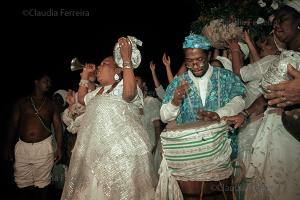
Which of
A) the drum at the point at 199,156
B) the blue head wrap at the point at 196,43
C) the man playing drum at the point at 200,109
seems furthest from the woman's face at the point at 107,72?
the drum at the point at 199,156

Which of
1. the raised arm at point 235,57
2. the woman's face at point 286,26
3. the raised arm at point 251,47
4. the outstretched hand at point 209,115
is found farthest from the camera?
the raised arm at point 251,47

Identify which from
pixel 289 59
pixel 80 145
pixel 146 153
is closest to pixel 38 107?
pixel 80 145

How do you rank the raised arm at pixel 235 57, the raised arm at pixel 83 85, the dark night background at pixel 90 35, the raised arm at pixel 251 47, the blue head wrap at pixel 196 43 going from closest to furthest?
1. the blue head wrap at pixel 196 43
2. the raised arm at pixel 235 57
3. the raised arm at pixel 251 47
4. the raised arm at pixel 83 85
5. the dark night background at pixel 90 35

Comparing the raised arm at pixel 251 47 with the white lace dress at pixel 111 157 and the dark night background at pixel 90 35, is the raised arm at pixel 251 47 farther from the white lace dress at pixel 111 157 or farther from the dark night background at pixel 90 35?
the dark night background at pixel 90 35

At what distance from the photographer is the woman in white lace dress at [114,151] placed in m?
3.69

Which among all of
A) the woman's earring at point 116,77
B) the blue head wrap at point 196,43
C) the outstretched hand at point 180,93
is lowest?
the outstretched hand at point 180,93

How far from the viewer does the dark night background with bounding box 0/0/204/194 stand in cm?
959

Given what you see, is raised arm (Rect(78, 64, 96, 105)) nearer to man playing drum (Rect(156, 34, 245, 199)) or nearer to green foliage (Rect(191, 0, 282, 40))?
man playing drum (Rect(156, 34, 245, 199))

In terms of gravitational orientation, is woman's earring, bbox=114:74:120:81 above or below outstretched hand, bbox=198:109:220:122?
above

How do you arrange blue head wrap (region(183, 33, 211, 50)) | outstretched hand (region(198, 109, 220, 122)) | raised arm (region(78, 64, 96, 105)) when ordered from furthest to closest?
raised arm (region(78, 64, 96, 105))
blue head wrap (region(183, 33, 211, 50))
outstretched hand (region(198, 109, 220, 122))

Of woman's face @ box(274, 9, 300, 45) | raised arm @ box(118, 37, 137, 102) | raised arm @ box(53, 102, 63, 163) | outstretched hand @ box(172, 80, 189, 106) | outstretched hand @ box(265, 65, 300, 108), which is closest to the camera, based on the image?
outstretched hand @ box(265, 65, 300, 108)

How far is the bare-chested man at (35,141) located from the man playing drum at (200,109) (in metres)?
3.55

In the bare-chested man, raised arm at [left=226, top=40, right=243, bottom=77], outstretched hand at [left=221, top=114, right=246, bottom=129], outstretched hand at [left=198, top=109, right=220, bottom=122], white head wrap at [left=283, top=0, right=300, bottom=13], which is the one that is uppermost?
white head wrap at [left=283, top=0, right=300, bottom=13]

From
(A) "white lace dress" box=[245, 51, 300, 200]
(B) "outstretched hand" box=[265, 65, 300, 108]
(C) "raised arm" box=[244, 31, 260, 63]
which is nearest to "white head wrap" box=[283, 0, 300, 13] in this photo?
(A) "white lace dress" box=[245, 51, 300, 200]
